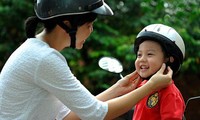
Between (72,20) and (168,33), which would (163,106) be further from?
(72,20)

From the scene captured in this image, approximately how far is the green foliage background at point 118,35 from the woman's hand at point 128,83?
2.90 meters

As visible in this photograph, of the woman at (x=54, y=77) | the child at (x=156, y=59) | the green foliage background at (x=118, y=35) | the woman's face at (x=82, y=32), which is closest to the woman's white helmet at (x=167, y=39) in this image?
the child at (x=156, y=59)

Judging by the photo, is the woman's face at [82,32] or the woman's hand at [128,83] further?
the woman's hand at [128,83]

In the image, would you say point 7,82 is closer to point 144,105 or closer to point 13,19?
point 144,105

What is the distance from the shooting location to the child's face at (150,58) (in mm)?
2229

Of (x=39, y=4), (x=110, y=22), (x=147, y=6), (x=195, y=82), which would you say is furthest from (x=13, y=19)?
(x=39, y=4)

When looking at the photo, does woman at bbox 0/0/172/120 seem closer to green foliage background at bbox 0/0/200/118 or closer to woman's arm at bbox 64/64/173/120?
woman's arm at bbox 64/64/173/120

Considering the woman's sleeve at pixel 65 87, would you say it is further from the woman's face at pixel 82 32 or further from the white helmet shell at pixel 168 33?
the white helmet shell at pixel 168 33

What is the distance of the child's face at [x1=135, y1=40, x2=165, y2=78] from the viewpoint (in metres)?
2.23

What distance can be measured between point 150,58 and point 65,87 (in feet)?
1.78

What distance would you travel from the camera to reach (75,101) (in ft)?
6.43

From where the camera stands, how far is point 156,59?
2.23 m

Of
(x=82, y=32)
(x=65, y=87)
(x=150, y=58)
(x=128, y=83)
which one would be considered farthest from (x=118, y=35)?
(x=65, y=87)

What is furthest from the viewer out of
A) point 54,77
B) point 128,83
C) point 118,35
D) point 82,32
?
point 118,35
